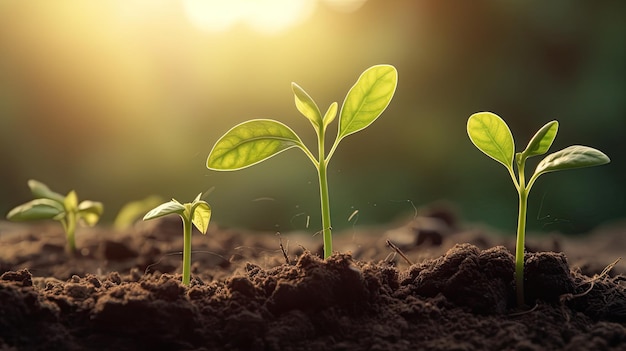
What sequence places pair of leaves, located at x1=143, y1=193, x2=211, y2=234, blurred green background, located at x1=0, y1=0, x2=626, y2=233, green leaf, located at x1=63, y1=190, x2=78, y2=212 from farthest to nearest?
blurred green background, located at x1=0, y1=0, x2=626, y2=233, green leaf, located at x1=63, y1=190, x2=78, y2=212, pair of leaves, located at x1=143, y1=193, x2=211, y2=234

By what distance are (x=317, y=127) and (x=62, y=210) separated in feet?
3.60

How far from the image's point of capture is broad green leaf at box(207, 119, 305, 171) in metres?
1.17

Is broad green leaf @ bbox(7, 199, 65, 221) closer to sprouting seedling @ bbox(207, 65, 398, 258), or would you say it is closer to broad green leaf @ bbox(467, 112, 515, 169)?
sprouting seedling @ bbox(207, 65, 398, 258)

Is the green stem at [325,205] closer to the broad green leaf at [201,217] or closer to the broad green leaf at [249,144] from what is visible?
the broad green leaf at [249,144]

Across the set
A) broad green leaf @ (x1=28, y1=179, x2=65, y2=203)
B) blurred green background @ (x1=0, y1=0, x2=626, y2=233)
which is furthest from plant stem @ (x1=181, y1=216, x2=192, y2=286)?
blurred green background @ (x1=0, y1=0, x2=626, y2=233)

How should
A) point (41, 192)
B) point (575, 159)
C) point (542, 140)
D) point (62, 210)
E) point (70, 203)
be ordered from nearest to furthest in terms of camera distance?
1. point (575, 159)
2. point (542, 140)
3. point (62, 210)
4. point (70, 203)
5. point (41, 192)

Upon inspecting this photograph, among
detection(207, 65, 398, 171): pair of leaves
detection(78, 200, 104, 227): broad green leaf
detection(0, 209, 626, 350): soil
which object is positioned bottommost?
detection(0, 209, 626, 350): soil

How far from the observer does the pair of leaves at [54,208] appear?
175cm

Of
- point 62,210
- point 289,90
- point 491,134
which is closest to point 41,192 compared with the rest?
point 62,210

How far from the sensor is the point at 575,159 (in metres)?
1.06

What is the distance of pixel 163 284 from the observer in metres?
1.08

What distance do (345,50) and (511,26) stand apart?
1.56 metres

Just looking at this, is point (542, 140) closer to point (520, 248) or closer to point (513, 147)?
point (513, 147)

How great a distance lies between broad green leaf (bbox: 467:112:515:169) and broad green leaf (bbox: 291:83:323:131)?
30cm
